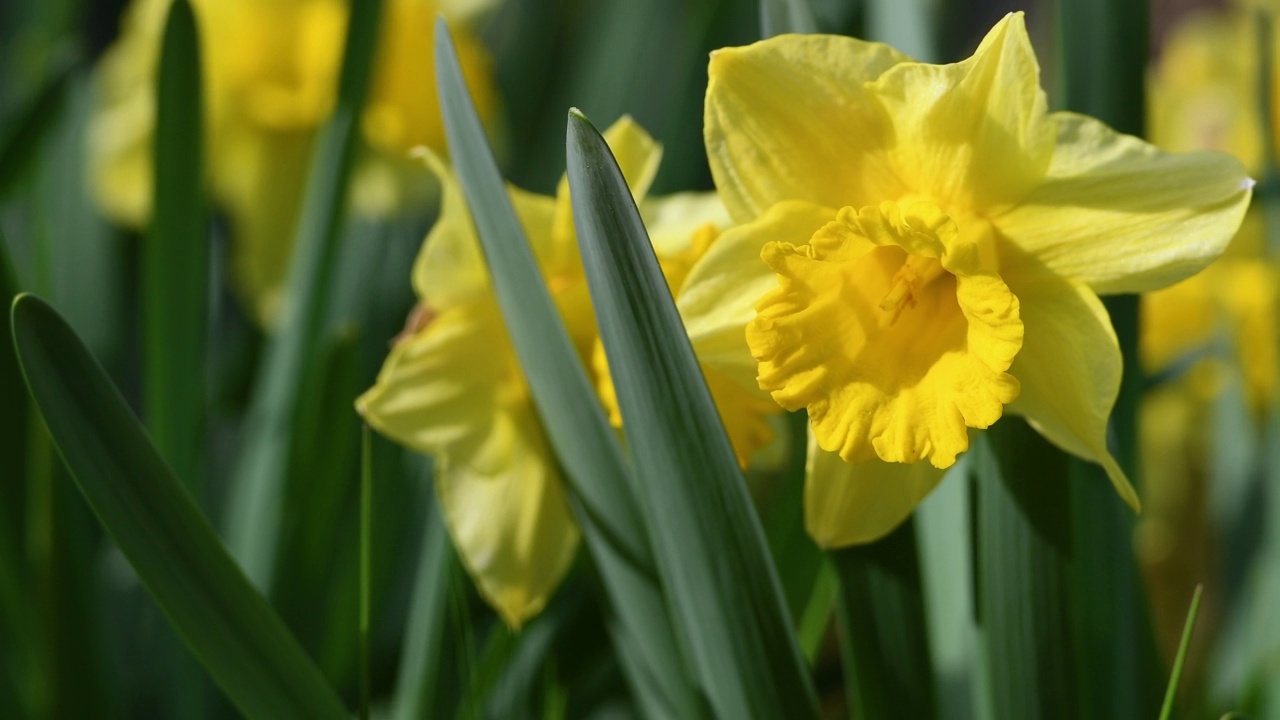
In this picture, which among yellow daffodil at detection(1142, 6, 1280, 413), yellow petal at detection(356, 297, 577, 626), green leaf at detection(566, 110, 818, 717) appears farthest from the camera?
yellow daffodil at detection(1142, 6, 1280, 413)

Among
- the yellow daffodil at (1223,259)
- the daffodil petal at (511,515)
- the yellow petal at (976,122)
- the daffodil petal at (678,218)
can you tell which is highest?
the yellow petal at (976,122)

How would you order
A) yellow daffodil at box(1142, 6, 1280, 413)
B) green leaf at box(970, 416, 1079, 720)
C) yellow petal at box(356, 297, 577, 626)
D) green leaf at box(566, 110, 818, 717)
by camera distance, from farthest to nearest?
yellow daffodil at box(1142, 6, 1280, 413) → yellow petal at box(356, 297, 577, 626) → green leaf at box(970, 416, 1079, 720) → green leaf at box(566, 110, 818, 717)

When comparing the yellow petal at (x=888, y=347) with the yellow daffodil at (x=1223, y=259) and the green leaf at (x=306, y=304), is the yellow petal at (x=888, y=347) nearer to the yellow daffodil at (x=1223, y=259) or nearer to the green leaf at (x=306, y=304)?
the yellow daffodil at (x=1223, y=259)

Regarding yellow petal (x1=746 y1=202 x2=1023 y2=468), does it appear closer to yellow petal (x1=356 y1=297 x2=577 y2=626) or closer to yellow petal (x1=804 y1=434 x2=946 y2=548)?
yellow petal (x1=804 y1=434 x2=946 y2=548)

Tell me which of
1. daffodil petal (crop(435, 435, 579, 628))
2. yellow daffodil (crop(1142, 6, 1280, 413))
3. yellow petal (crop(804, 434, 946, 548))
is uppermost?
yellow petal (crop(804, 434, 946, 548))

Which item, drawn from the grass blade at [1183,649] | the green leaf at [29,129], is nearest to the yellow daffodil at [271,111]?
the green leaf at [29,129]

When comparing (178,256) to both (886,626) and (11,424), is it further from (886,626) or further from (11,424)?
(886,626)

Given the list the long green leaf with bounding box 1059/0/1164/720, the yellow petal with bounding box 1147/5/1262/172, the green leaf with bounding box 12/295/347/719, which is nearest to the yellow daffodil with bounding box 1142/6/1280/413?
the yellow petal with bounding box 1147/5/1262/172
